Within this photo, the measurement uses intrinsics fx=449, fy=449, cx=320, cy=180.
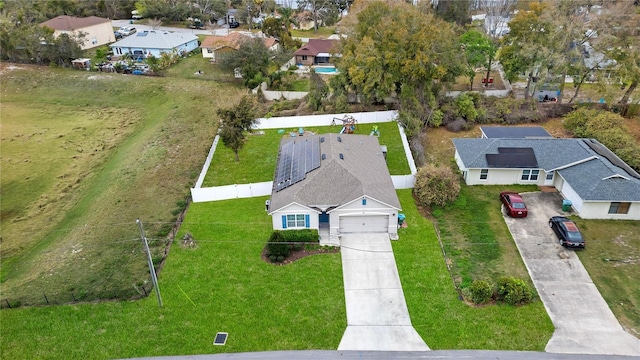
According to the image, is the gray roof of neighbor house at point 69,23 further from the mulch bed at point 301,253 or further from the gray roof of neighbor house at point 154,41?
the mulch bed at point 301,253

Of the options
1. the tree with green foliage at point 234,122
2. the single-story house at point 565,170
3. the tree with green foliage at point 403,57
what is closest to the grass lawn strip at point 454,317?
the single-story house at point 565,170

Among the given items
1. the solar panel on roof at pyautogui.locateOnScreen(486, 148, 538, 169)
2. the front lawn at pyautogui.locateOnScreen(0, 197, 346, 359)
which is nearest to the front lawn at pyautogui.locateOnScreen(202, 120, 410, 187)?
the solar panel on roof at pyautogui.locateOnScreen(486, 148, 538, 169)

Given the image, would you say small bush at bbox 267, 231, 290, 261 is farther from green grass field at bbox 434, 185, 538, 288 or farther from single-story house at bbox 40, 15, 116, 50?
single-story house at bbox 40, 15, 116, 50

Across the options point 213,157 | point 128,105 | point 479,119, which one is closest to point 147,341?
point 213,157

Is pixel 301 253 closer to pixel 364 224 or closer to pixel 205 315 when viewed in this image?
pixel 364 224

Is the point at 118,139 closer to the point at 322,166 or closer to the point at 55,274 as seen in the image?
the point at 55,274

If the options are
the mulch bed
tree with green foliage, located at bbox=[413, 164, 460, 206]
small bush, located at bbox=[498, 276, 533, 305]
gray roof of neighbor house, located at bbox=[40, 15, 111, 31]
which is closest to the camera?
small bush, located at bbox=[498, 276, 533, 305]

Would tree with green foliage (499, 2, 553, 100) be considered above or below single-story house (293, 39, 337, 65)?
above
